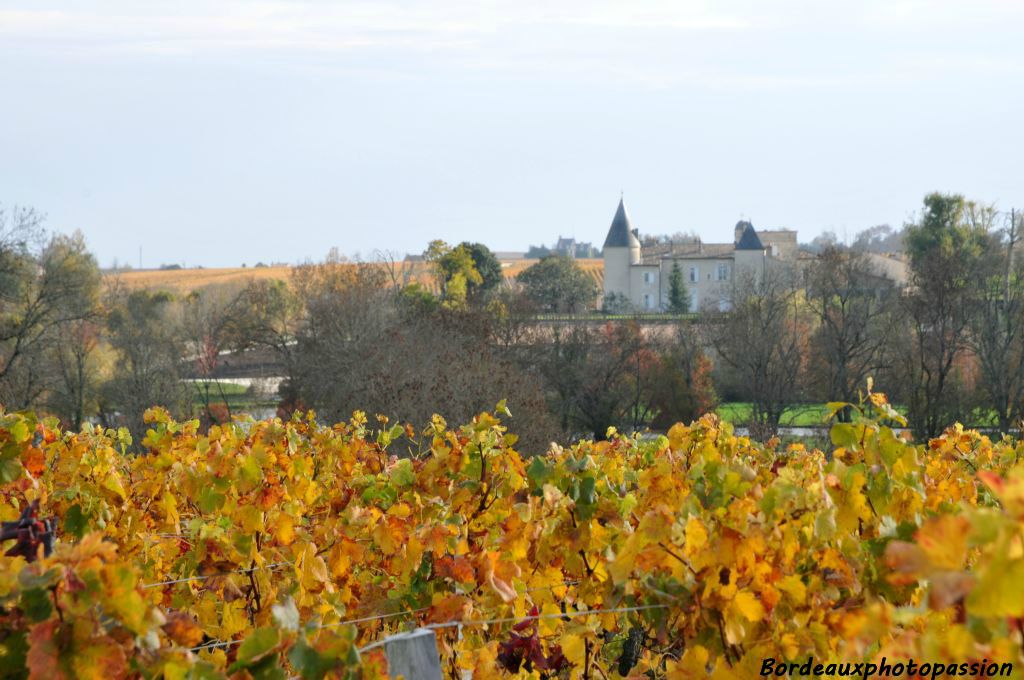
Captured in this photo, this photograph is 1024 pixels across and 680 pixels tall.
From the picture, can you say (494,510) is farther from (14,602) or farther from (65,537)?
(14,602)

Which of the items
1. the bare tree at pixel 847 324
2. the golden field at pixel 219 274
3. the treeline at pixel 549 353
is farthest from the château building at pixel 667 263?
the bare tree at pixel 847 324

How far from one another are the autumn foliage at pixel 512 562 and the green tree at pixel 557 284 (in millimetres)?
72117

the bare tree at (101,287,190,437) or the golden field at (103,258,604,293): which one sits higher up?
the golden field at (103,258,604,293)

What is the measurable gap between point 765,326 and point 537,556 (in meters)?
41.7

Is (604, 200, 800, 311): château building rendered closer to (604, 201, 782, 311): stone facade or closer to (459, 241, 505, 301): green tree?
(604, 201, 782, 311): stone facade

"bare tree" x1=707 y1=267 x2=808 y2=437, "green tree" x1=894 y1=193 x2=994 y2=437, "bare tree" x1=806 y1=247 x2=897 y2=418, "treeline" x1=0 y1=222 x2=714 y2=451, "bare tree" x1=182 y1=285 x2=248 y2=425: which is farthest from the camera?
"bare tree" x1=182 y1=285 x2=248 y2=425

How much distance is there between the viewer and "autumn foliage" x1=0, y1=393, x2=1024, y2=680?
85.9 inches

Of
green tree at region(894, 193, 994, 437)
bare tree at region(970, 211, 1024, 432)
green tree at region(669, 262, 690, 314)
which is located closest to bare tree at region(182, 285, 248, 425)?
green tree at region(894, 193, 994, 437)

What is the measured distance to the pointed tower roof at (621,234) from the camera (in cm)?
9694

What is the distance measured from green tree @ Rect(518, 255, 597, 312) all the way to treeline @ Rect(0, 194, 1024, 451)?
24834 millimetres

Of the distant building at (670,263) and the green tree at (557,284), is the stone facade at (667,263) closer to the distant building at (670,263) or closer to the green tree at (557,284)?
the distant building at (670,263)

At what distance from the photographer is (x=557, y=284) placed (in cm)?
8138

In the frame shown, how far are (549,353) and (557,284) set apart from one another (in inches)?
1616

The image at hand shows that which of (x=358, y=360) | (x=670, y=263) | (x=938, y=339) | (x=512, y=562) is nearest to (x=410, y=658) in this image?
(x=512, y=562)
